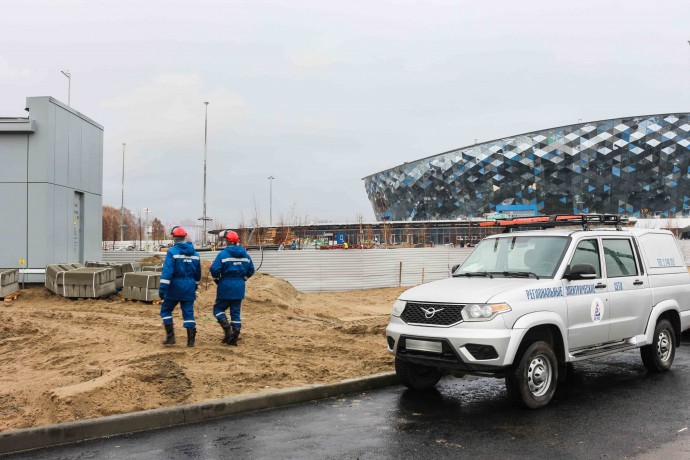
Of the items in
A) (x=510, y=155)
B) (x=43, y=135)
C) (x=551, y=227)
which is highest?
(x=510, y=155)

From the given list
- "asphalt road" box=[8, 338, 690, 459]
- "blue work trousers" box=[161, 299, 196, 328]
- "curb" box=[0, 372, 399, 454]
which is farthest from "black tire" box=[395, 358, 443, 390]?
"blue work trousers" box=[161, 299, 196, 328]

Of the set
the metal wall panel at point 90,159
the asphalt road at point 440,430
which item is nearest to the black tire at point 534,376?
the asphalt road at point 440,430

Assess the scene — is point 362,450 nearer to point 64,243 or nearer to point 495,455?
point 495,455

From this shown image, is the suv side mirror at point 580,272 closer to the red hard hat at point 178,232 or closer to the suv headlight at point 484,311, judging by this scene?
the suv headlight at point 484,311

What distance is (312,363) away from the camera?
858 centimetres

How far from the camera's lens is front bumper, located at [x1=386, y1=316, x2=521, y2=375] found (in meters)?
6.14

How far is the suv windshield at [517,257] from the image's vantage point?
7160mm

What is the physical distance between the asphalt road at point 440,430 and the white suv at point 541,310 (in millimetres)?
437

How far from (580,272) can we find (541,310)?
29.8 inches

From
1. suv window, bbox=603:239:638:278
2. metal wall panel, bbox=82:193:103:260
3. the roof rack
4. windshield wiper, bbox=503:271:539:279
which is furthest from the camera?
metal wall panel, bbox=82:193:103:260

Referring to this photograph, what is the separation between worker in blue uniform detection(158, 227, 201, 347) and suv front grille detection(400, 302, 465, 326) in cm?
359

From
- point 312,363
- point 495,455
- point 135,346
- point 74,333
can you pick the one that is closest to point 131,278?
point 74,333

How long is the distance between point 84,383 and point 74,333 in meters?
3.50

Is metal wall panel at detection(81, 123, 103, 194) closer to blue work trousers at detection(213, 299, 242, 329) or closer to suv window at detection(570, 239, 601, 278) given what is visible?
blue work trousers at detection(213, 299, 242, 329)
